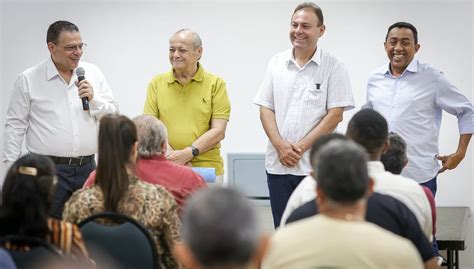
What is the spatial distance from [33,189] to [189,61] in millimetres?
2319

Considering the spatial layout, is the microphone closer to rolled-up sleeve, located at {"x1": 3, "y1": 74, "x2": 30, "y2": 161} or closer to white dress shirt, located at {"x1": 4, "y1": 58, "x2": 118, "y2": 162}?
white dress shirt, located at {"x1": 4, "y1": 58, "x2": 118, "y2": 162}

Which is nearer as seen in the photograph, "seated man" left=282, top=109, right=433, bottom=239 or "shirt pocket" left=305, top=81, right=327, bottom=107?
"seated man" left=282, top=109, right=433, bottom=239

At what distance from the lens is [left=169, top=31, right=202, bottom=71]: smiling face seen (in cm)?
466

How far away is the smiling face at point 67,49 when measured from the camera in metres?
4.62

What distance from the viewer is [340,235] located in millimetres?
2037

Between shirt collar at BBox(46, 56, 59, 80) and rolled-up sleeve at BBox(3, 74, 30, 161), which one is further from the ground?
shirt collar at BBox(46, 56, 59, 80)

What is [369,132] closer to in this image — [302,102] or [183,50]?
[302,102]

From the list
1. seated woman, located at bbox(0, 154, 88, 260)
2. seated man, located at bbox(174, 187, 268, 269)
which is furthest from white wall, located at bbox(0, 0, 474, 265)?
seated man, located at bbox(174, 187, 268, 269)

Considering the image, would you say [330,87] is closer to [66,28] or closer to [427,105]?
[427,105]

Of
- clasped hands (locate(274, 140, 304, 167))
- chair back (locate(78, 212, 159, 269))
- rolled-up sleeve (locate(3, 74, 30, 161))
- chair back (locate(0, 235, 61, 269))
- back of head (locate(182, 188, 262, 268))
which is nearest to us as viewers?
back of head (locate(182, 188, 262, 268))

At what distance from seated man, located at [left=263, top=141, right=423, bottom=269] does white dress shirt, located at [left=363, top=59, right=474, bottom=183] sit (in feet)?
8.50

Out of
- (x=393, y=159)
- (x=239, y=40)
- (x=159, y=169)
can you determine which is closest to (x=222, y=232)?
(x=159, y=169)

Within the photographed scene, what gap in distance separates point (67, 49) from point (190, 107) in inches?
32.9

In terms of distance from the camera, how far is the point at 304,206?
2.63 meters
